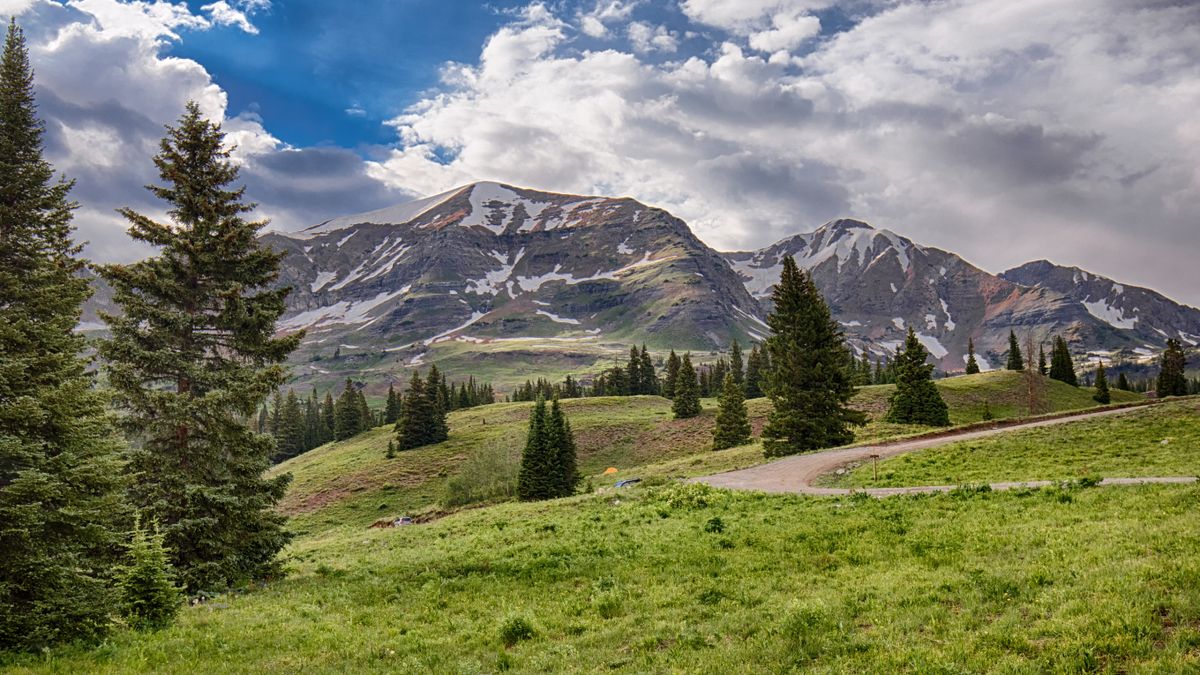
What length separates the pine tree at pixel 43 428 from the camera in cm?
1301

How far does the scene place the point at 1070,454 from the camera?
28531mm

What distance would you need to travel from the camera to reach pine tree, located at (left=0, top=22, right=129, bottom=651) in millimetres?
13008

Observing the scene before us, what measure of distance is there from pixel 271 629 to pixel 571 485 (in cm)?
4264

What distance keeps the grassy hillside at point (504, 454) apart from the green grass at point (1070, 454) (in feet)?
47.8

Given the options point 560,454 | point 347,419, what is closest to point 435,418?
point 347,419

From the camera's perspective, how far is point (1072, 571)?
37.2ft

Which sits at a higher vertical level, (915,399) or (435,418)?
(915,399)

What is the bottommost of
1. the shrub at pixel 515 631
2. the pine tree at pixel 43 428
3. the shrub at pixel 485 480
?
the shrub at pixel 485 480

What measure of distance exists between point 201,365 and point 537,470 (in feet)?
120

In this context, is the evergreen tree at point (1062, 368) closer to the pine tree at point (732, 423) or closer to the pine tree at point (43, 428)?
the pine tree at point (732, 423)

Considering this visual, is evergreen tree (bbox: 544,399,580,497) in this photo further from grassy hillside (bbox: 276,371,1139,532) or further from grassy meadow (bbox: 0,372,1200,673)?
grassy meadow (bbox: 0,372,1200,673)

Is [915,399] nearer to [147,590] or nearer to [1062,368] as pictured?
[147,590]

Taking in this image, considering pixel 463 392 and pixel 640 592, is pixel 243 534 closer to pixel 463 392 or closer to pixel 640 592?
pixel 640 592

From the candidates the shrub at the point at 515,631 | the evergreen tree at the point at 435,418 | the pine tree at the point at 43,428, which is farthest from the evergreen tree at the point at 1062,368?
the pine tree at the point at 43,428
